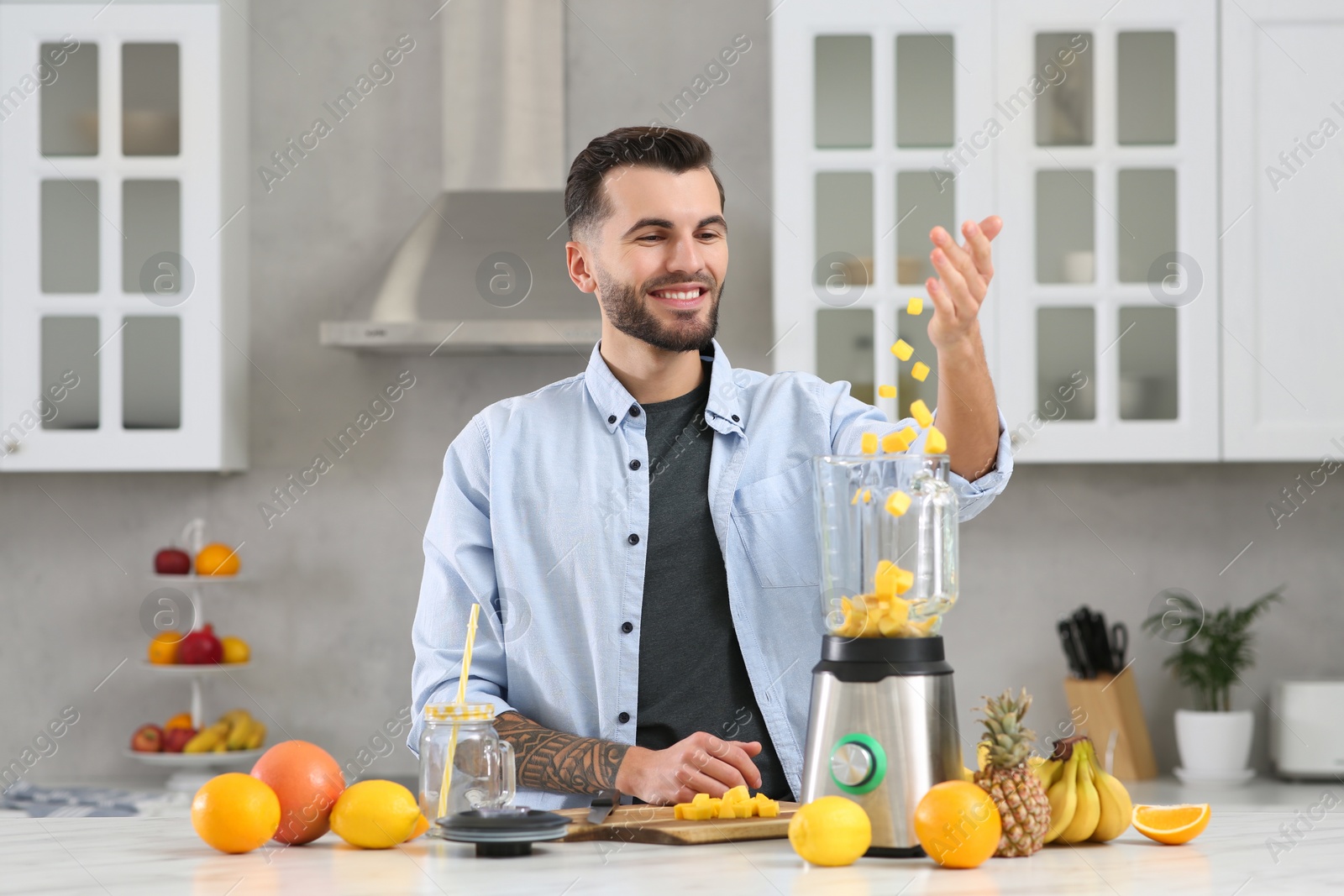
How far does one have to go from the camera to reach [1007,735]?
106 centimetres

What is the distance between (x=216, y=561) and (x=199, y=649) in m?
0.22

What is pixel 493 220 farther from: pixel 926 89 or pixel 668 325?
pixel 668 325

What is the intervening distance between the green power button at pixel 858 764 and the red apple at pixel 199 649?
7.70 ft

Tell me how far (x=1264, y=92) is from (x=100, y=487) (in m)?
2.92

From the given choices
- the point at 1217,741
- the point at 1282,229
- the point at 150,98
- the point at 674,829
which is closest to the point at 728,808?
the point at 674,829

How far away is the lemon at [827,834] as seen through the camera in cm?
102

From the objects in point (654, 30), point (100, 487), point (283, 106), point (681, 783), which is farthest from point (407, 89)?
point (681, 783)

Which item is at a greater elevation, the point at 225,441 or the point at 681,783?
the point at 225,441

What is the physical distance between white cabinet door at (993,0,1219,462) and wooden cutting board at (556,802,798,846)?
1.86 meters

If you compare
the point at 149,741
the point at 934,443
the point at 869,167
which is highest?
the point at 869,167

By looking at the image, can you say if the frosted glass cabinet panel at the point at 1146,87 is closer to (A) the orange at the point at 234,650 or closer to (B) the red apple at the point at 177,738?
(A) the orange at the point at 234,650

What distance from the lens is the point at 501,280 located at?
2945mm

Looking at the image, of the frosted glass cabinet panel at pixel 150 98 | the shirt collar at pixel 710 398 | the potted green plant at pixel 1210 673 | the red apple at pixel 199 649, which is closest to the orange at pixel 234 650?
the red apple at pixel 199 649

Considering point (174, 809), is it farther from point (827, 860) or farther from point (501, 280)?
point (827, 860)
